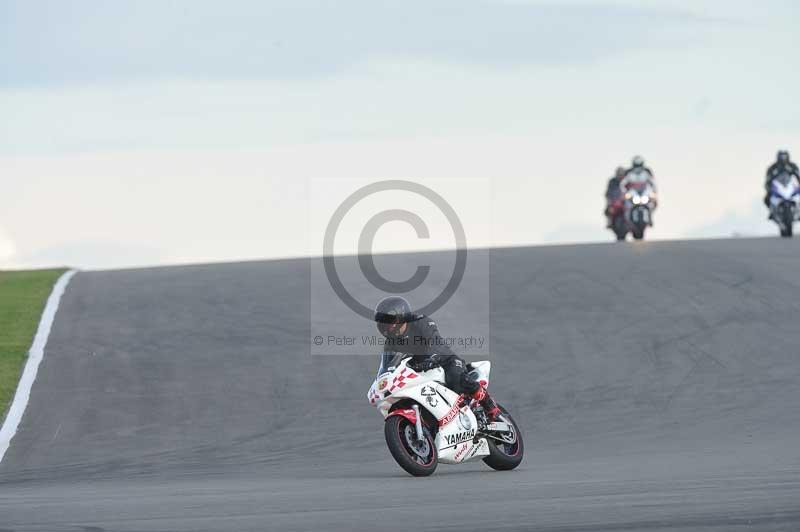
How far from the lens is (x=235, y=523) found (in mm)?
7633

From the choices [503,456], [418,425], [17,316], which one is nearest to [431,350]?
[418,425]

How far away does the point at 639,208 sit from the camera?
35375 mm

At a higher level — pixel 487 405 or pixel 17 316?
pixel 17 316

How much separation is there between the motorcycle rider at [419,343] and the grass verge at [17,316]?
273 inches

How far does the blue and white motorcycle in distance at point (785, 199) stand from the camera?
32.3 metres

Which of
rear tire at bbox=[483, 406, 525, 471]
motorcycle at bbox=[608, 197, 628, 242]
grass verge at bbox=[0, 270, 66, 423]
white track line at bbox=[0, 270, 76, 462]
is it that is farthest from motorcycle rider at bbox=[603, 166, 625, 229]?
rear tire at bbox=[483, 406, 525, 471]

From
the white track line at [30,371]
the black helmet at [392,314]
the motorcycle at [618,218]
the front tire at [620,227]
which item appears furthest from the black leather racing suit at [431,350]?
the front tire at [620,227]

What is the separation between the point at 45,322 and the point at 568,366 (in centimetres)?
894

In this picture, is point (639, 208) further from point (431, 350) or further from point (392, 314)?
point (392, 314)

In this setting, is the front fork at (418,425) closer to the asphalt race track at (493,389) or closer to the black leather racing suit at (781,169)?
the asphalt race track at (493,389)

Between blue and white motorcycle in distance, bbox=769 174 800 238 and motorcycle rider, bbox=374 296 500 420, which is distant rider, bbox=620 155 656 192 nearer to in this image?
blue and white motorcycle in distance, bbox=769 174 800 238

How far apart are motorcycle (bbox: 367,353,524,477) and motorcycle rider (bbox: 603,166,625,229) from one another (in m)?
26.6

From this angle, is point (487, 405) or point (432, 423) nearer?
point (432, 423)

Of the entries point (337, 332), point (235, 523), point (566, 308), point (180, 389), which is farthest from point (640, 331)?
point (235, 523)
